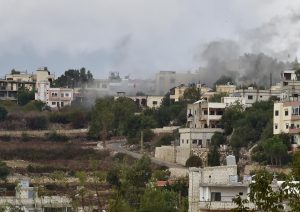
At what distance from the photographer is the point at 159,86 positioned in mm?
99188

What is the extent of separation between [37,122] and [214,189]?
173ft

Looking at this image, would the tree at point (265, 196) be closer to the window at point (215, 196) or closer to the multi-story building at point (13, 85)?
the window at point (215, 196)

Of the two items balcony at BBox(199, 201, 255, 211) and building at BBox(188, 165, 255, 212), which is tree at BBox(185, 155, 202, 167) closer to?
building at BBox(188, 165, 255, 212)

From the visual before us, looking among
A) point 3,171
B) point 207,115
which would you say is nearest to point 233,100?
point 207,115

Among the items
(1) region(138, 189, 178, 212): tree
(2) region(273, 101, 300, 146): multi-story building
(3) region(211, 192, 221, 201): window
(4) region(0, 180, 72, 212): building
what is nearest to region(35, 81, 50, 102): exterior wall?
(2) region(273, 101, 300, 146): multi-story building

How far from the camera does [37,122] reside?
8325 centimetres

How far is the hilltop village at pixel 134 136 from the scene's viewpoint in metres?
51.8

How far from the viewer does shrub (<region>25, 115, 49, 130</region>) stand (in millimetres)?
83062

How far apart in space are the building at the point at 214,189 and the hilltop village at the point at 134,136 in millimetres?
3270

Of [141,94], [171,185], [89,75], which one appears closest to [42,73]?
[89,75]

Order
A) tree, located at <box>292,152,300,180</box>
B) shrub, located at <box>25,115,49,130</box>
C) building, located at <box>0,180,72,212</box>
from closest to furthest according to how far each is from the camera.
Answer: tree, located at <box>292,152,300,180</box> → building, located at <box>0,180,72,212</box> → shrub, located at <box>25,115,49,130</box>

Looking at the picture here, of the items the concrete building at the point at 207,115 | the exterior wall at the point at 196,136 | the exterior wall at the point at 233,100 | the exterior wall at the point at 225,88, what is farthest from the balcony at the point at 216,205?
the exterior wall at the point at 225,88

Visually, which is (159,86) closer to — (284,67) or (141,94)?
A: (141,94)

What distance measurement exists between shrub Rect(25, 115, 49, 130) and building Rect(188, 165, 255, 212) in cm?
5040
